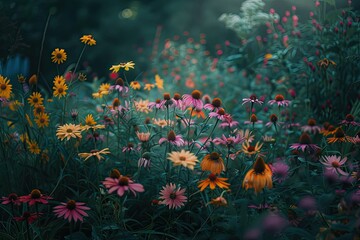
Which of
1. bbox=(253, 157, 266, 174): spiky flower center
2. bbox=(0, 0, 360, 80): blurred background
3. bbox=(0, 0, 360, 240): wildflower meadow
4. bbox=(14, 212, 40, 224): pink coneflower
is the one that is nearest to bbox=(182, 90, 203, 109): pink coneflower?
bbox=(0, 0, 360, 240): wildflower meadow

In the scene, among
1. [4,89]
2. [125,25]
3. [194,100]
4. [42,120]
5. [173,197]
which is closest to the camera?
[173,197]

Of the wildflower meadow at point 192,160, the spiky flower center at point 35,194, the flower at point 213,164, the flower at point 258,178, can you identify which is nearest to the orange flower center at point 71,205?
the wildflower meadow at point 192,160

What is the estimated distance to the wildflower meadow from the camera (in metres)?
1.81

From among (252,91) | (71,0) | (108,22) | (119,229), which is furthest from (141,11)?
(119,229)

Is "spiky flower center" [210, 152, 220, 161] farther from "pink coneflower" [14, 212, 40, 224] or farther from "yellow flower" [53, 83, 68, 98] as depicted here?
"yellow flower" [53, 83, 68, 98]

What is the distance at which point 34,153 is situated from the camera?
2541 mm

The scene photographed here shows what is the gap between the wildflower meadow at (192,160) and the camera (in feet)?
5.92

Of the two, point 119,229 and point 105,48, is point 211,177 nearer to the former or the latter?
point 119,229

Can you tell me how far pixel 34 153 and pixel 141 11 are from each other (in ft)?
20.5

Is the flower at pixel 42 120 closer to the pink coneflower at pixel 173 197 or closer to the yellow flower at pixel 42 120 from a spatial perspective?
the yellow flower at pixel 42 120

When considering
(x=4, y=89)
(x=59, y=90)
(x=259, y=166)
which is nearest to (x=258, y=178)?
(x=259, y=166)

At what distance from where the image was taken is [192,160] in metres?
1.75

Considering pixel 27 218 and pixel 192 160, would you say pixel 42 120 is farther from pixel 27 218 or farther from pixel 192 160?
pixel 192 160

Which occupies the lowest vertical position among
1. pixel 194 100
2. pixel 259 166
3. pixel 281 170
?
pixel 281 170
